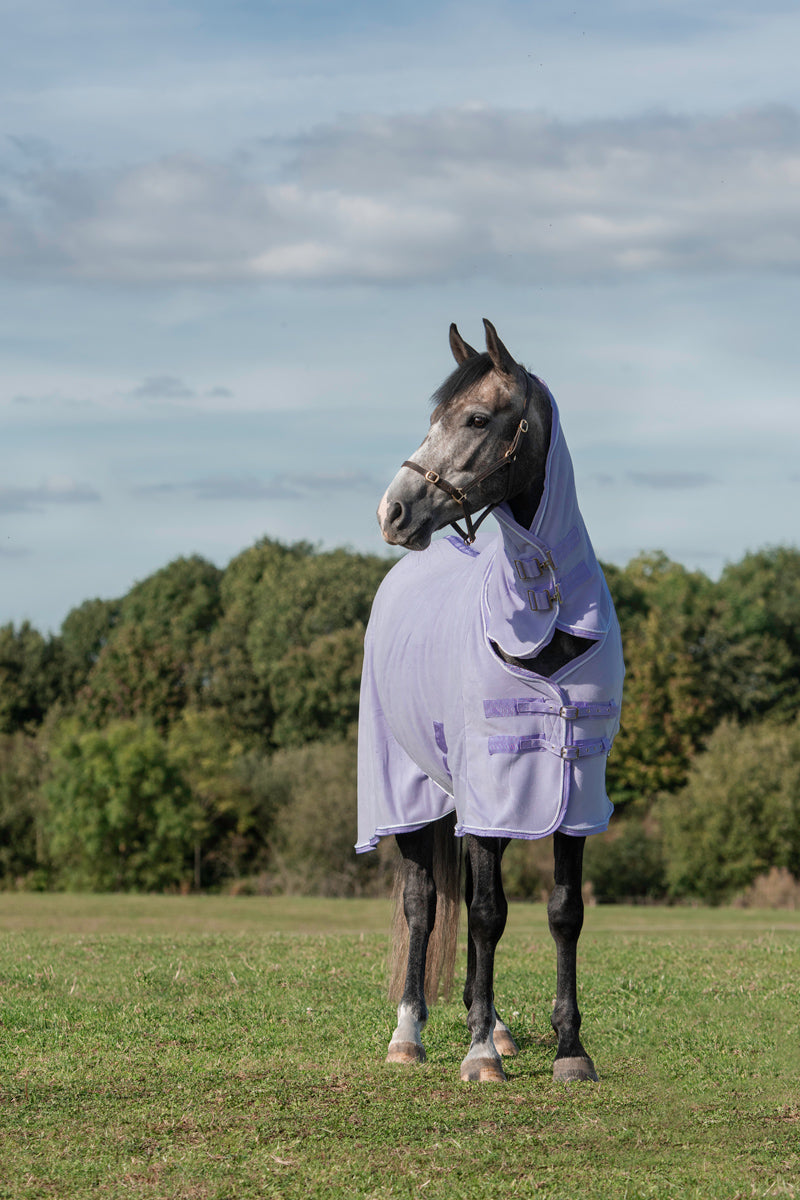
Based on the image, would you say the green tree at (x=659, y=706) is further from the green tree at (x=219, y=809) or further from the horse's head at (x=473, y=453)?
the horse's head at (x=473, y=453)

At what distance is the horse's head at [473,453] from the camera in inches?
277

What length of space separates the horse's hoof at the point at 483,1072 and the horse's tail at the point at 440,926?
1.66m

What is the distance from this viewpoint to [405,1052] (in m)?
8.14

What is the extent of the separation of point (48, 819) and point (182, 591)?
75.3ft

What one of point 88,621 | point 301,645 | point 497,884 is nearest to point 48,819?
point 301,645

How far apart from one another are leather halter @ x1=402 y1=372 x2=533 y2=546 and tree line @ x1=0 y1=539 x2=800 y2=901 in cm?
4105

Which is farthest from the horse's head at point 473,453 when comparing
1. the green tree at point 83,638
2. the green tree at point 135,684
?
the green tree at point 83,638

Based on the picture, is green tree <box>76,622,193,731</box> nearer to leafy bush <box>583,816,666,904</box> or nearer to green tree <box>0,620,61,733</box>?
green tree <box>0,620,61,733</box>

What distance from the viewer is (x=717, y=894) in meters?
47.8

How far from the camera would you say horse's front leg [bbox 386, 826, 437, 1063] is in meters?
8.61

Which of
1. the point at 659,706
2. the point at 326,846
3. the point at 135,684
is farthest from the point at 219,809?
the point at 659,706

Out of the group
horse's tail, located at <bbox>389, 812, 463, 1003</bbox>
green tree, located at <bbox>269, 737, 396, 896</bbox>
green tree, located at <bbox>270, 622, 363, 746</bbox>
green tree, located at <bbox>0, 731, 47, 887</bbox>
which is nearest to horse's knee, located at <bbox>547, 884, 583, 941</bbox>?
horse's tail, located at <bbox>389, 812, 463, 1003</bbox>

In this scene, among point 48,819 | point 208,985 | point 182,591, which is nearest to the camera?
point 208,985

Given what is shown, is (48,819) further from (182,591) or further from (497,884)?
(497,884)
